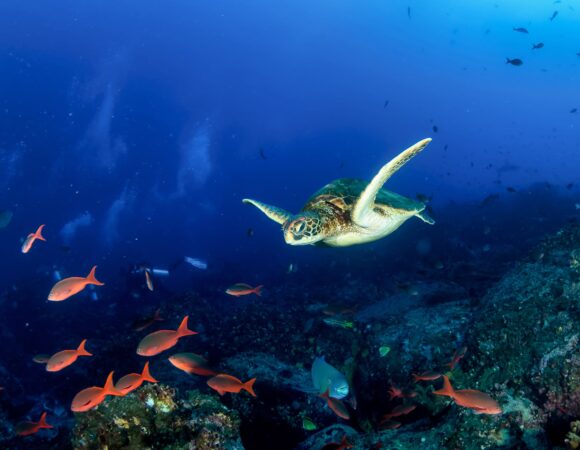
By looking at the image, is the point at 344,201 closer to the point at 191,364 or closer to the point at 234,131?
the point at 191,364

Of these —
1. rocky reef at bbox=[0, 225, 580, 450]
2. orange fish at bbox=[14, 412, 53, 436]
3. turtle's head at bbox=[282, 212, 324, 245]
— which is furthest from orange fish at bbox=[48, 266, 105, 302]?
turtle's head at bbox=[282, 212, 324, 245]

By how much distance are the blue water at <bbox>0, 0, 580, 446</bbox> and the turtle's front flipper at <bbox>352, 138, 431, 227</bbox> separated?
4.91m

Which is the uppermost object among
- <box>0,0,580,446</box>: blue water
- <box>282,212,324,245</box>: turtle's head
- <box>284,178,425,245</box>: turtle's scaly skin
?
<box>282,212,324,245</box>: turtle's head

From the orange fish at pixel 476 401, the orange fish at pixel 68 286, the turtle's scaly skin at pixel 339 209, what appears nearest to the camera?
the orange fish at pixel 476 401

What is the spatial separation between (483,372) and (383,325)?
7.89 ft

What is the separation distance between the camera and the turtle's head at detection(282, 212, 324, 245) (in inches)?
143

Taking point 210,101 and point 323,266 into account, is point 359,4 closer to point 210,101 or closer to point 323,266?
point 210,101

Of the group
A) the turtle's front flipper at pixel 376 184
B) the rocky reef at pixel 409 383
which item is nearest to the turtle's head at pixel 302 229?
the turtle's front flipper at pixel 376 184

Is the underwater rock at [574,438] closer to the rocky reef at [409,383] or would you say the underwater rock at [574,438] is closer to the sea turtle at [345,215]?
the rocky reef at [409,383]

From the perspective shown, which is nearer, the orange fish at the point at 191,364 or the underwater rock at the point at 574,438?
the underwater rock at the point at 574,438

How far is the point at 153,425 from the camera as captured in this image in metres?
2.62

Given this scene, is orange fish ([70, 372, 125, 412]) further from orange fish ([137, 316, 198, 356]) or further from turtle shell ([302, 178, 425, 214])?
turtle shell ([302, 178, 425, 214])

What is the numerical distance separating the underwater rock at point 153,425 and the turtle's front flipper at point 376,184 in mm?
2508

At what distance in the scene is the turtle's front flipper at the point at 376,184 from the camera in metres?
3.14
